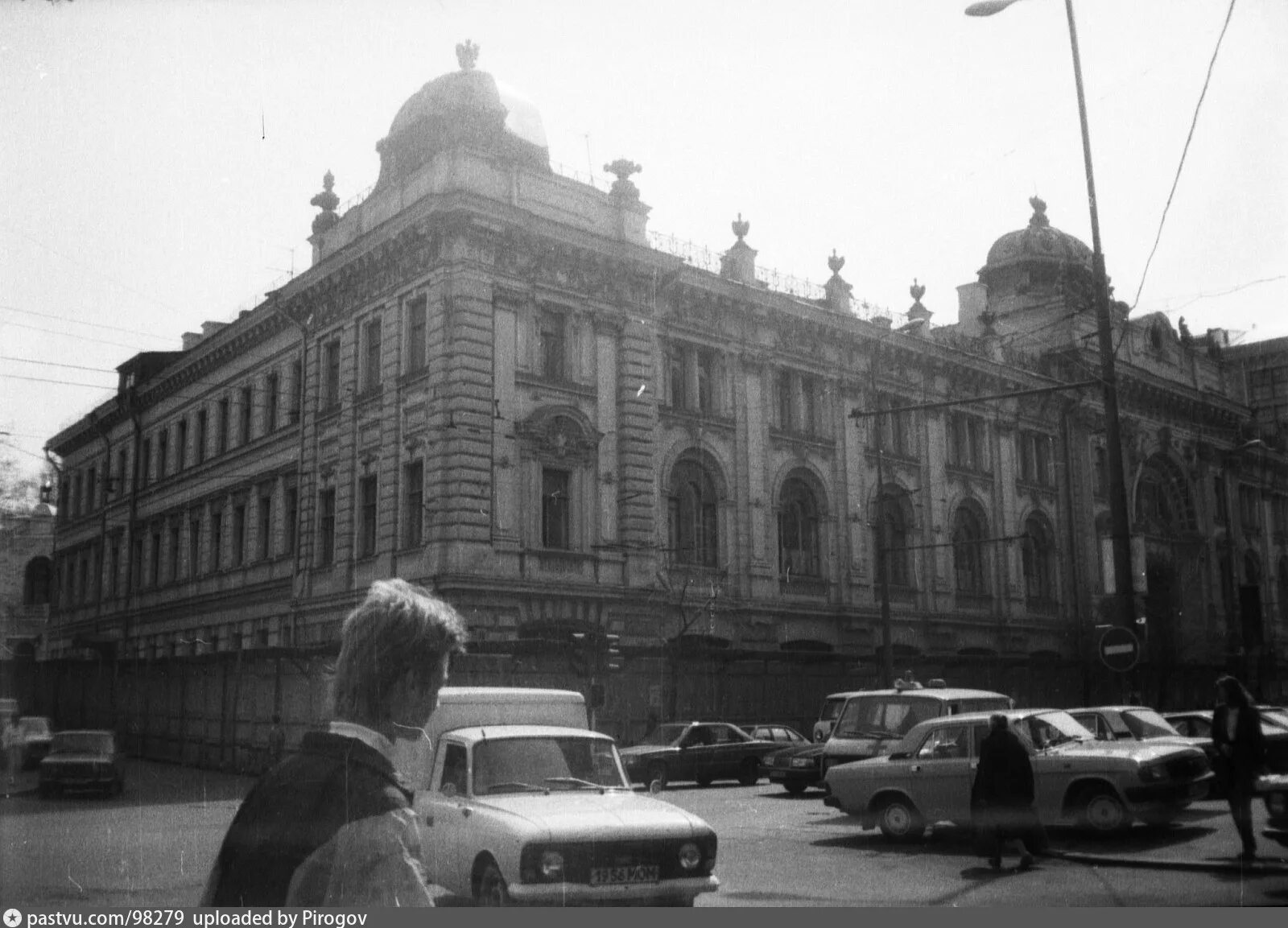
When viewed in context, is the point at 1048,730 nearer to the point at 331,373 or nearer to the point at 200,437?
the point at 331,373

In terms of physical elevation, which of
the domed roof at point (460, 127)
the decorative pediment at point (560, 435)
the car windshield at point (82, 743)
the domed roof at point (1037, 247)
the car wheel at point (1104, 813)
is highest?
the domed roof at point (1037, 247)

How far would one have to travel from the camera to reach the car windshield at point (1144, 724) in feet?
48.0

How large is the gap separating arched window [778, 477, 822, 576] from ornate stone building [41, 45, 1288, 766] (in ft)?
0.34

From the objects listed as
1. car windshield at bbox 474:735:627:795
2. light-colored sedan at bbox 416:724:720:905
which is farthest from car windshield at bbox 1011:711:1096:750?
light-colored sedan at bbox 416:724:720:905

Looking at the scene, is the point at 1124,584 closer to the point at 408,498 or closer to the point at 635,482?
the point at 408,498

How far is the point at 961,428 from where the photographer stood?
1463 inches

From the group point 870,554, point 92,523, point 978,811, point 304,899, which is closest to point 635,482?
point 870,554

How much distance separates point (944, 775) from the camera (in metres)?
12.7

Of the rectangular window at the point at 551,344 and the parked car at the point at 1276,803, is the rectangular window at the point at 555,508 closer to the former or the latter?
the rectangular window at the point at 551,344

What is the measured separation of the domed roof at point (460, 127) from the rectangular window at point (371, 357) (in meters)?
4.02

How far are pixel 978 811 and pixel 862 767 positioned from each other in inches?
103

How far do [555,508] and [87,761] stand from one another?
13.9 m

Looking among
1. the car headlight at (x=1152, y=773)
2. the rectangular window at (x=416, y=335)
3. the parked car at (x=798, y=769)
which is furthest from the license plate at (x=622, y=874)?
the rectangular window at (x=416, y=335)

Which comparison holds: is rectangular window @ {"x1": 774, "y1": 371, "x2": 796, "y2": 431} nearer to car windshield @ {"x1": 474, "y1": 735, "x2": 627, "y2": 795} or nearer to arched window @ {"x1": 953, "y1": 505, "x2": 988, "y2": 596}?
arched window @ {"x1": 953, "y1": 505, "x2": 988, "y2": 596}
